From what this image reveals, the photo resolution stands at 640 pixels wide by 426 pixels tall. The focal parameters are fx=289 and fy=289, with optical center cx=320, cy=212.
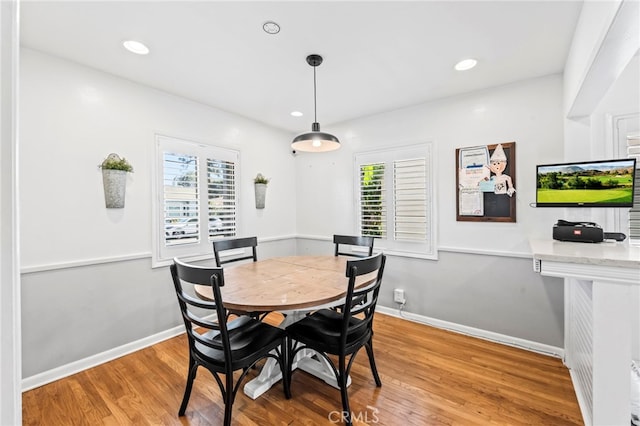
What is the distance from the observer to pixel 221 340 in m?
1.78

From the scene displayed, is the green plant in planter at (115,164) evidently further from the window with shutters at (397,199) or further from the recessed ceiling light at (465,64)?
the recessed ceiling light at (465,64)

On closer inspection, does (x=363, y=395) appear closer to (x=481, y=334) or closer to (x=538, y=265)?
(x=538, y=265)

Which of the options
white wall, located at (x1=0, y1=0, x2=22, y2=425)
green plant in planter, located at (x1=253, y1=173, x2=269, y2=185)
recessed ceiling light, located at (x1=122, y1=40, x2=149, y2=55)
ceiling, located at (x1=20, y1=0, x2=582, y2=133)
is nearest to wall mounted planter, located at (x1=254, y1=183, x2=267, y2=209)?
green plant in planter, located at (x1=253, y1=173, x2=269, y2=185)

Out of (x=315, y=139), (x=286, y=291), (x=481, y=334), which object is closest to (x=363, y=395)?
(x=286, y=291)

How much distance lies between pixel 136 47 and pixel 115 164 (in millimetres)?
988

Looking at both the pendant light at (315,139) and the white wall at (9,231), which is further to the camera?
the pendant light at (315,139)

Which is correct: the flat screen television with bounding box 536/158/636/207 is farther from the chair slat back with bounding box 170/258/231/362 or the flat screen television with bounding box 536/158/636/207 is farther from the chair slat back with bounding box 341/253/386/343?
the chair slat back with bounding box 170/258/231/362

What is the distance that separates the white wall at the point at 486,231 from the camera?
8.76 feet

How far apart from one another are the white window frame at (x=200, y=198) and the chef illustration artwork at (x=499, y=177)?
292 cm

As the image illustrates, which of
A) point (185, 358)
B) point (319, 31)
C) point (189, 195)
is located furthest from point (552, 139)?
point (185, 358)

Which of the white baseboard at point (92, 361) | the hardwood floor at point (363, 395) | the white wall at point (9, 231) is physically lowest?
the hardwood floor at point (363, 395)

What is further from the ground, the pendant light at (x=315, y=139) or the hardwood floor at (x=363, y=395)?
the pendant light at (x=315, y=139)

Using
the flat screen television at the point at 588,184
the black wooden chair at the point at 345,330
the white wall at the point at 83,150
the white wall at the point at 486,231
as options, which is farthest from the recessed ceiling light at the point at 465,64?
the white wall at the point at 83,150

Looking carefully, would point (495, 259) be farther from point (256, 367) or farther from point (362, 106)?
point (256, 367)
